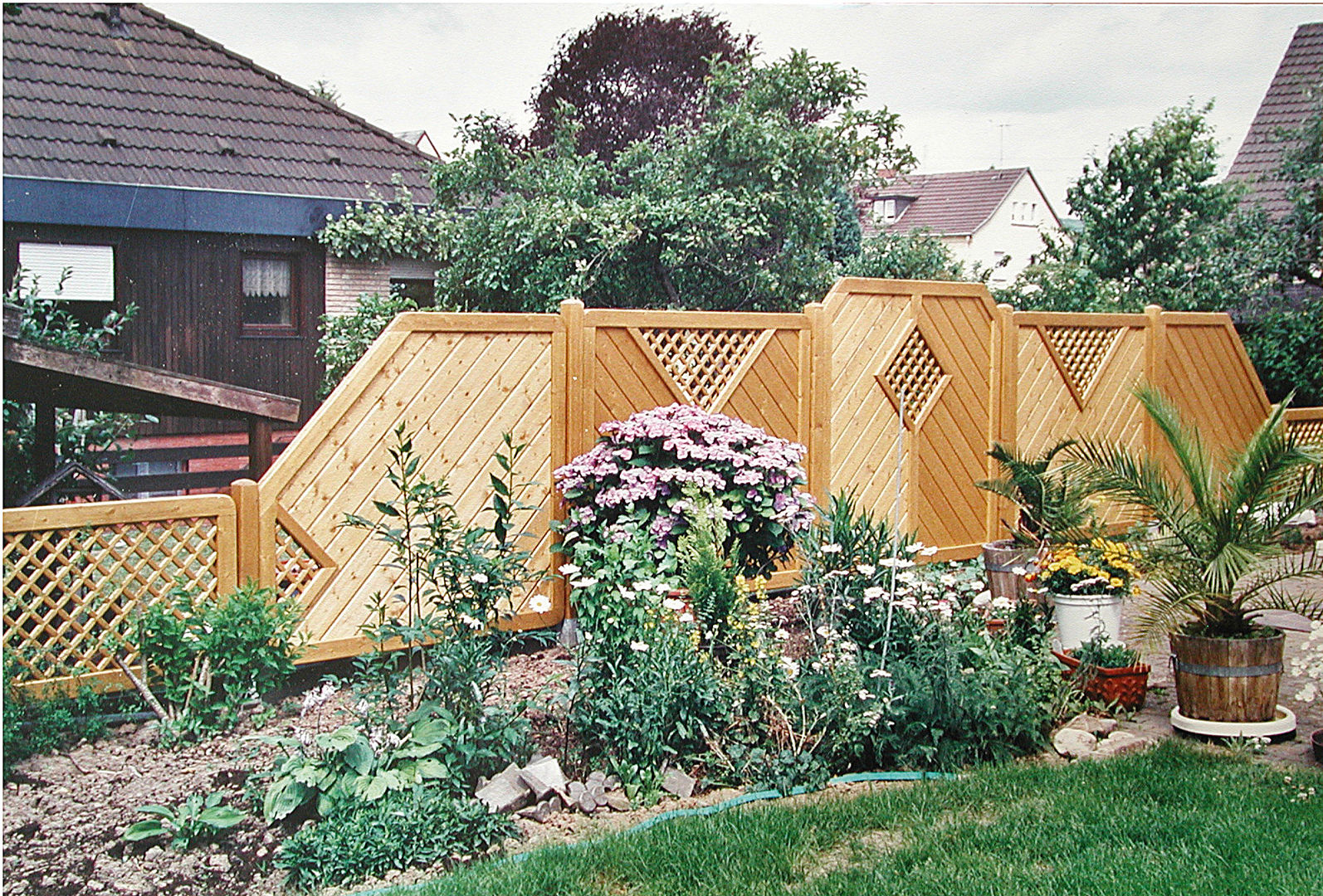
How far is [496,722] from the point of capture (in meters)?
3.92

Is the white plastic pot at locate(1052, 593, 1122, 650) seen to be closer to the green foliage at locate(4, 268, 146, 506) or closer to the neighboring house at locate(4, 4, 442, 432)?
the neighboring house at locate(4, 4, 442, 432)

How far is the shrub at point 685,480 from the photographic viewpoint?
5.39 m

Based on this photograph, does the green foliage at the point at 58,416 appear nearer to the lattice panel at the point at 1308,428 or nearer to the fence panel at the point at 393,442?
the fence panel at the point at 393,442

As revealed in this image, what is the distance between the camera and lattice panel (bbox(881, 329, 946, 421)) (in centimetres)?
729

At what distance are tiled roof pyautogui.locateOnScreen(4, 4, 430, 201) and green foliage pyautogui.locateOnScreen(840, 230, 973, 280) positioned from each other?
4859 millimetres

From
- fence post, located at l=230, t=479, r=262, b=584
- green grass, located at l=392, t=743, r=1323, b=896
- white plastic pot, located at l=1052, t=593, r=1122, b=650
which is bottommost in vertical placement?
green grass, located at l=392, t=743, r=1323, b=896

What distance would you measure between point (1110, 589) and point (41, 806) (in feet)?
13.9

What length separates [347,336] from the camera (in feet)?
21.2

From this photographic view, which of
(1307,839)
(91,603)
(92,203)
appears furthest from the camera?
(92,203)

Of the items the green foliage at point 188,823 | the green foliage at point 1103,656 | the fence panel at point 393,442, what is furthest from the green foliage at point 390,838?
the green foliage at point 1103,656

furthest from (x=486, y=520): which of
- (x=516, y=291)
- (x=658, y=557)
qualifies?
(x=516, y=291)

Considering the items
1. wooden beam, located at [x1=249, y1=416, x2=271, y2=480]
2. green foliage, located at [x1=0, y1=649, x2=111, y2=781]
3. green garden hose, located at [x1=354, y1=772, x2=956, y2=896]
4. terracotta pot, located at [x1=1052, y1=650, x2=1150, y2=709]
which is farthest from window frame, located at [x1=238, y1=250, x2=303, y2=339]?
terracotta pot, located at [x1=1052, y1=650, x2=1150, y2=709]

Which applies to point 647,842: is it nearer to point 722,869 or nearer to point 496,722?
point 722,869

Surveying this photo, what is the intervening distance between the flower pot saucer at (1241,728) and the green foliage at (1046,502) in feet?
3.96
